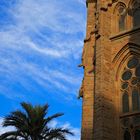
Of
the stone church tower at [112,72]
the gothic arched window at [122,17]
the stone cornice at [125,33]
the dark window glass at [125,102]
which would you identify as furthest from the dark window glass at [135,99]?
the gothic arched window at [122,17]

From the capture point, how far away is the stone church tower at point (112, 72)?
58.3 ft

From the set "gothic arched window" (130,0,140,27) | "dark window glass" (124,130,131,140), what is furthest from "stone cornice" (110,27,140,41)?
"dark window glass" (124,130,131,140)

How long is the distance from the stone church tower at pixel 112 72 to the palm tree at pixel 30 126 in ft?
10.8

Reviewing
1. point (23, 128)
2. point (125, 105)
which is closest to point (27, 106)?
point (23, 128)

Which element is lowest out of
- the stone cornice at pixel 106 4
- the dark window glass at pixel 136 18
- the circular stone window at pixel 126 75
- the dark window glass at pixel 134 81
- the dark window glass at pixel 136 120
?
the dark window glass at pixel 136 120

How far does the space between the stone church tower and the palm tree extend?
329 cm

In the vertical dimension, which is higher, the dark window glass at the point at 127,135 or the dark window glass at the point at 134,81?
the dark window glass at the point at 134,81

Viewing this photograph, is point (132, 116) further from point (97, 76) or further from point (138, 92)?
point (97, 76)

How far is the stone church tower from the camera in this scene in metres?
17.8

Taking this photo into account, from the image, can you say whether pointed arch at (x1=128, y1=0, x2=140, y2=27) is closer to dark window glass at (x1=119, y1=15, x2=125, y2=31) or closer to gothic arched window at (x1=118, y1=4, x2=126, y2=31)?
gothic arched window at (x1=118, y1=4, x2=126, y2=31)

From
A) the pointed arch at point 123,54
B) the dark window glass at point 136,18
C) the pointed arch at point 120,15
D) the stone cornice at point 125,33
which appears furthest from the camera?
the pointed arch at point 120,15

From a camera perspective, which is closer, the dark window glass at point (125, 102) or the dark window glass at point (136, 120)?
the dark window glass at point (136, 120)

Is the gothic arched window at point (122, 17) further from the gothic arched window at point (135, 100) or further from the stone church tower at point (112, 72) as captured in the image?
the gothic arched window at point (135, 100)

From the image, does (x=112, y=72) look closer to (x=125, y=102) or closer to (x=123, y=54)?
(x=123, y=54)
